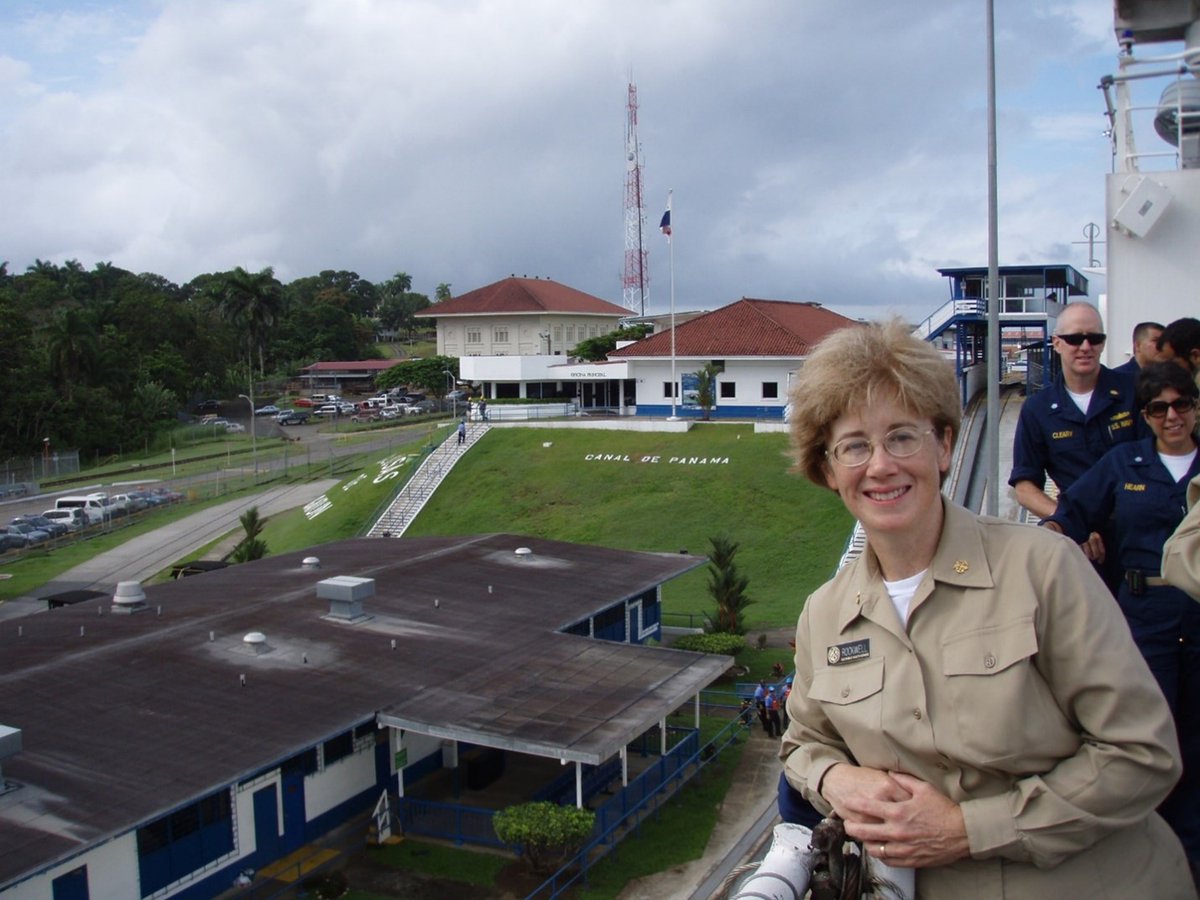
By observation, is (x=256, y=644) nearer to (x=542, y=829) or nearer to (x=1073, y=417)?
(x=542, y=829)

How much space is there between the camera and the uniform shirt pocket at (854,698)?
9.04 ft

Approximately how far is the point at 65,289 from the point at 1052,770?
362ft

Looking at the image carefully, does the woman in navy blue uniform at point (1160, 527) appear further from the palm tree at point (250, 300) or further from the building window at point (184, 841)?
the palm tree at point (250, 300)

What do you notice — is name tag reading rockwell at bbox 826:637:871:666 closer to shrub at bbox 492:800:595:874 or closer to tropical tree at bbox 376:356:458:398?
shrub at bbox 492:800:595:874

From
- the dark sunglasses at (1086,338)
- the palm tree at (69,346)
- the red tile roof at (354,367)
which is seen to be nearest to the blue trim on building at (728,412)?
the palm tree at (69,346)

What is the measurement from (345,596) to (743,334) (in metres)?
33.1

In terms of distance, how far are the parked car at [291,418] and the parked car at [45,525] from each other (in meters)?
33.3

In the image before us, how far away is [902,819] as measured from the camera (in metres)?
2.67

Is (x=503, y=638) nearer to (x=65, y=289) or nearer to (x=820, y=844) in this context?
(x=820, y=844)

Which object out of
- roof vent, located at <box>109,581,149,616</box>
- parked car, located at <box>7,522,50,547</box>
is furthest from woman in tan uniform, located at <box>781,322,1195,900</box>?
parked car, located at <box>7,522,50,547</box>

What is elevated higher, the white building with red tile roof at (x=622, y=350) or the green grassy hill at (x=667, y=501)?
the white building with red tile roof at (x=622, y=350)

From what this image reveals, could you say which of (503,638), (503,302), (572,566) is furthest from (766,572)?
(503,302)

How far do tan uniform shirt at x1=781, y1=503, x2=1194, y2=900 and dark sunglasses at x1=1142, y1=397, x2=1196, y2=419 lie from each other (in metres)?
2.62

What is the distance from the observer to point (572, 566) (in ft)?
85.9
